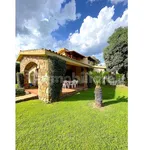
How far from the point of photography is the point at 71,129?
4.58 meters

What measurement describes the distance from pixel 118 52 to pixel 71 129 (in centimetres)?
1559

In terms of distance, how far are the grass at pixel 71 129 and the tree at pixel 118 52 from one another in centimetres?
1222

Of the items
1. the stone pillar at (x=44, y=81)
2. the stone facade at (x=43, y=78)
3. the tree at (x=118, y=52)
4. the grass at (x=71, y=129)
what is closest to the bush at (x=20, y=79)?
the stone facade at (x=43, y=78)

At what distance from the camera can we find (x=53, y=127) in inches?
186

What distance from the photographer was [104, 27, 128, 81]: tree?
1709cm

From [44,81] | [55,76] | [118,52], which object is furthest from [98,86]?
[118,52]

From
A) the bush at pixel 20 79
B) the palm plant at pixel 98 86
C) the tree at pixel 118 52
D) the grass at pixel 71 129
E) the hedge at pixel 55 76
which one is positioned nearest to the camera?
the grass at pixel 71 129

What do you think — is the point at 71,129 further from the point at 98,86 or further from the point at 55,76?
the point at 55,76

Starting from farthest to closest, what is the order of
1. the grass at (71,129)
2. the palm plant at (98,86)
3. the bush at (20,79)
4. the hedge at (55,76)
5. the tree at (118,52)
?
the tree at (118,52) → the bush at (20,79) → the hedge at (55,76) → the palm plant at (98,86) → the grass at (71,129)

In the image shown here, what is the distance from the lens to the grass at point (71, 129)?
145 inches

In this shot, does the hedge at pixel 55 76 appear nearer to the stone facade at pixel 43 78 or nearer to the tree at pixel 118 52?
the stone facade at pixel 43 78
